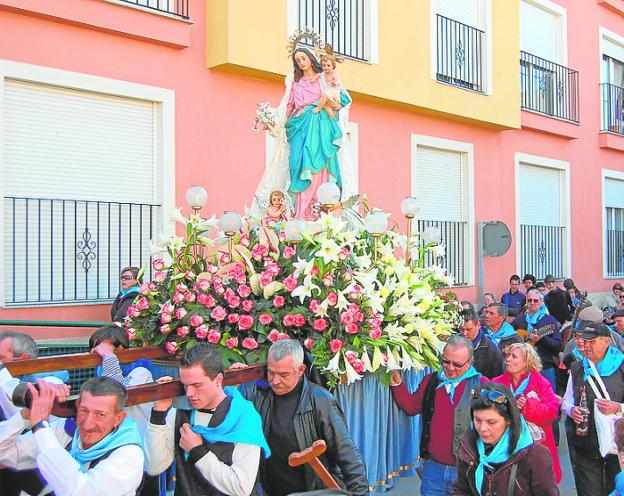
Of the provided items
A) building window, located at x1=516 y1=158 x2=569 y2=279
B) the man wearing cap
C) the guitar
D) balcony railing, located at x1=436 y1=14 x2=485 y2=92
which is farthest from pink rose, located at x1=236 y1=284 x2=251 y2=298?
building window, located at x1=516 y1=158 x2=569 y2=279

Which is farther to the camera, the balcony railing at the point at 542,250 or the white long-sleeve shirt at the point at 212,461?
the balcony railing at the point at 542,250

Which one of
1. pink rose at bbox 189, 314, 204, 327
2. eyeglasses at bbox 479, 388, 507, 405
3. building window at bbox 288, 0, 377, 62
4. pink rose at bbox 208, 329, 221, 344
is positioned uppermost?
building window at bbox 288, 0, 377, 62

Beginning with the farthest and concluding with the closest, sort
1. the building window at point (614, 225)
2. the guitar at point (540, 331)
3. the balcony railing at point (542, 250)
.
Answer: the building window at point (614, 225), the balcony railing at point (542, 250), the guitar at point (540, 331)

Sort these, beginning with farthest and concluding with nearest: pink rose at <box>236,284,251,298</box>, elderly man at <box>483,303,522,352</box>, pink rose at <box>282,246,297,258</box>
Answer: elderly man at <box>483,303,522,352</box> → pink rose at <box>282,246,297,258</box> → pink rose at <box>236,284,251,298</box>

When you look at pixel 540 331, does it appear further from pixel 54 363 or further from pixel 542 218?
pixel 542 218

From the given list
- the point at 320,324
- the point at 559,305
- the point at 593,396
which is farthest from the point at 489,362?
the point at 559,305

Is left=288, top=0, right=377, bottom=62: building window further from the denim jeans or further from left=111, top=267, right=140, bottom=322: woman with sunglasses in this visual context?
the denim jeans

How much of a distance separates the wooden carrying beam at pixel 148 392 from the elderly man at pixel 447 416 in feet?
4.01

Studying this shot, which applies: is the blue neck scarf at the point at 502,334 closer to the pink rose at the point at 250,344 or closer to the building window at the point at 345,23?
the pink rose at the point at 250,344

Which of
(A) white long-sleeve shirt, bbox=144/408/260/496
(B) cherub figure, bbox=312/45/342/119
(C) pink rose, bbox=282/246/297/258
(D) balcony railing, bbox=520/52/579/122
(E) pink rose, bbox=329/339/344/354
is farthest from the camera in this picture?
(D) balcony railing, bbox=520/52/579/122

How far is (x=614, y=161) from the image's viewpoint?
17672 millimetres

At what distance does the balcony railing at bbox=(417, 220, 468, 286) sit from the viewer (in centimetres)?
1328

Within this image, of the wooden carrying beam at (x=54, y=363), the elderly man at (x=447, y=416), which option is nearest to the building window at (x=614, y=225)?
the elderly man at (x=447, y=416)

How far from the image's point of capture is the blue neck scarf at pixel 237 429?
129 inches
